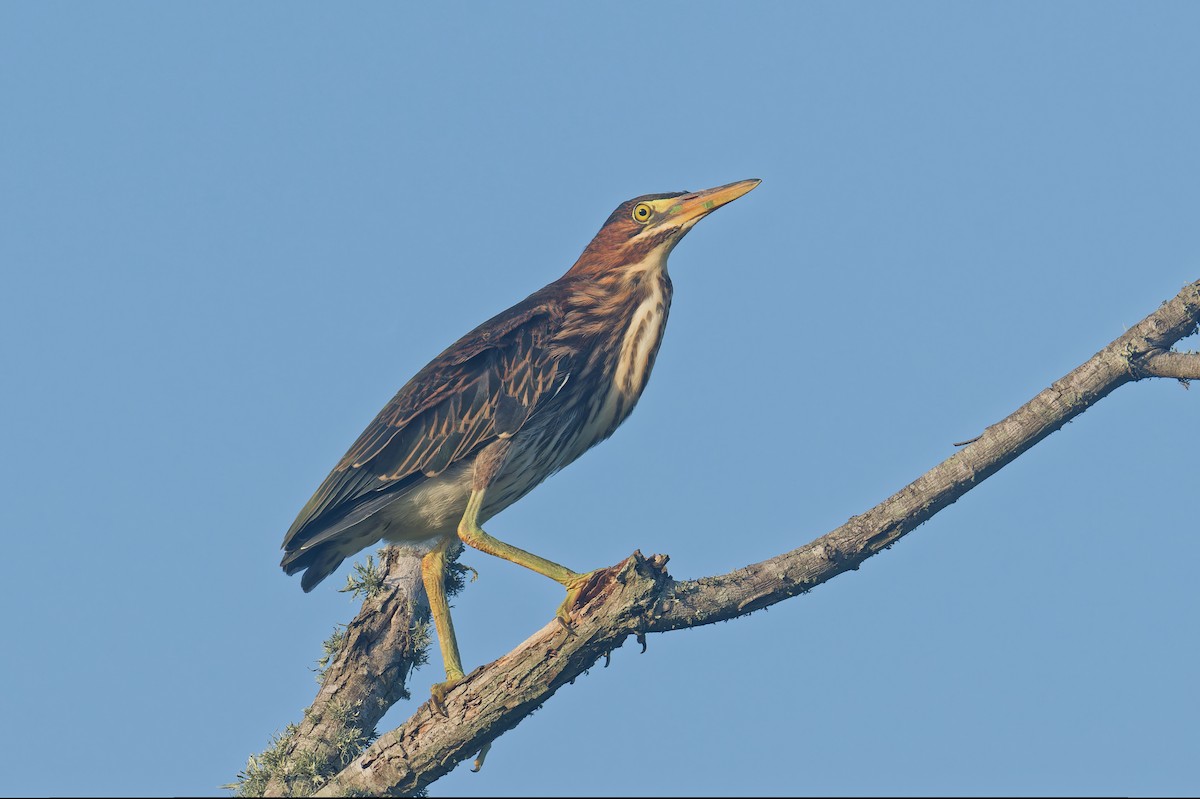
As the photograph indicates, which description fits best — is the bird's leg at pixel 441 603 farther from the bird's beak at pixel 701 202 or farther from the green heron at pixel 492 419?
the bird's beak at pixel 701 202

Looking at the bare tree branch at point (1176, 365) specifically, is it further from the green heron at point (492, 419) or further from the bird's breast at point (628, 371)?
the bird's breast at point (628, 371)

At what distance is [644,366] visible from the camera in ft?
25.1

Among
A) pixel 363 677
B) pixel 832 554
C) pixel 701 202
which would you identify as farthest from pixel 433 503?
pixel 832 554

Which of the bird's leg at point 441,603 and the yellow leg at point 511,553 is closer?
the yellow leg at point 511,553

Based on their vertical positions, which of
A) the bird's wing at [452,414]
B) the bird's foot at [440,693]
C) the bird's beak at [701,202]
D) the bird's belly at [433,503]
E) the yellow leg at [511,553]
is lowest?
the bird's foot at [440,693]

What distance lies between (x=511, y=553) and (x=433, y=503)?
0.82 metres

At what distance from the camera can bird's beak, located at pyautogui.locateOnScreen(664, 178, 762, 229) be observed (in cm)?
767

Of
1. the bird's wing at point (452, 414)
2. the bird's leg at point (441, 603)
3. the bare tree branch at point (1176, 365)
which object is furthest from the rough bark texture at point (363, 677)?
the bare tree branch at point (1176, 365)

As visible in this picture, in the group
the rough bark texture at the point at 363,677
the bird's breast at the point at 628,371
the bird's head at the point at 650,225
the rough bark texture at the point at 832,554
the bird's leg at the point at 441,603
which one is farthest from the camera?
the bird's head at the point at 650,225

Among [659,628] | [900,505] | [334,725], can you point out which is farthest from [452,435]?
[900,505]

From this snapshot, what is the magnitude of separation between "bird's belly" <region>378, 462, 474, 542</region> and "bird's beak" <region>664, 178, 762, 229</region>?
7.08 ft

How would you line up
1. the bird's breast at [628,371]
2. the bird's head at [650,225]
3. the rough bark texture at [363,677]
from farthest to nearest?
the bird's head at [650,225], the bird's breast at [628,371], the rough bark texture at [363,677]

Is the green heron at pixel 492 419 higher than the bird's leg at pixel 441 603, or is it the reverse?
the green heron at pixel 492 419

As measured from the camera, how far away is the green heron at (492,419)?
23.7 ft
